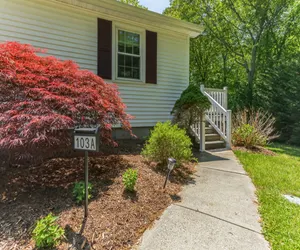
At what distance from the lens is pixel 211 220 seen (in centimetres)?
265

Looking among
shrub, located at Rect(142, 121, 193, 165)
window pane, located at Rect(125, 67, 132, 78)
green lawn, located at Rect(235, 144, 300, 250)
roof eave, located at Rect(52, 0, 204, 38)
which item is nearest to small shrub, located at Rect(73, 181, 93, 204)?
shrub, located at Rect(142, 121, 193, 165)

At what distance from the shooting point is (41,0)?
5031mm

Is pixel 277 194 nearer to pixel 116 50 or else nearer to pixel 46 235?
pixel 46 235

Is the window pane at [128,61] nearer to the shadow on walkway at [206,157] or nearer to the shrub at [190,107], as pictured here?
the shrub at [190,107]

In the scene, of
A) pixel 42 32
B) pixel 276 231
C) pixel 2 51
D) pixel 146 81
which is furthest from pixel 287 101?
pixel 2 51

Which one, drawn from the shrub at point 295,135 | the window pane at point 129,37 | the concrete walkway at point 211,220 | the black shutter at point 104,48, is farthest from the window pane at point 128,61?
the shrub at point 295,135

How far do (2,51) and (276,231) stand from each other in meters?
4.51

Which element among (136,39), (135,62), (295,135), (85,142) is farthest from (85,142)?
(295,135)

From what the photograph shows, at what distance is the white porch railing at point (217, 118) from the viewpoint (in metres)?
6.33

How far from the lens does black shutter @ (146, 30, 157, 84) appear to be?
21.2 ft

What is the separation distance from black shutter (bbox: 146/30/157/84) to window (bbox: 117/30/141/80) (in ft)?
0.82

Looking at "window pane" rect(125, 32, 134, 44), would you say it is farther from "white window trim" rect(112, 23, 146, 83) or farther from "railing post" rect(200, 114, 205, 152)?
A: "railing post" rect(200, 114, 205, 152)

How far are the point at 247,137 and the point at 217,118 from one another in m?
1.11

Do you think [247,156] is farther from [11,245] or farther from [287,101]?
[287,101]
